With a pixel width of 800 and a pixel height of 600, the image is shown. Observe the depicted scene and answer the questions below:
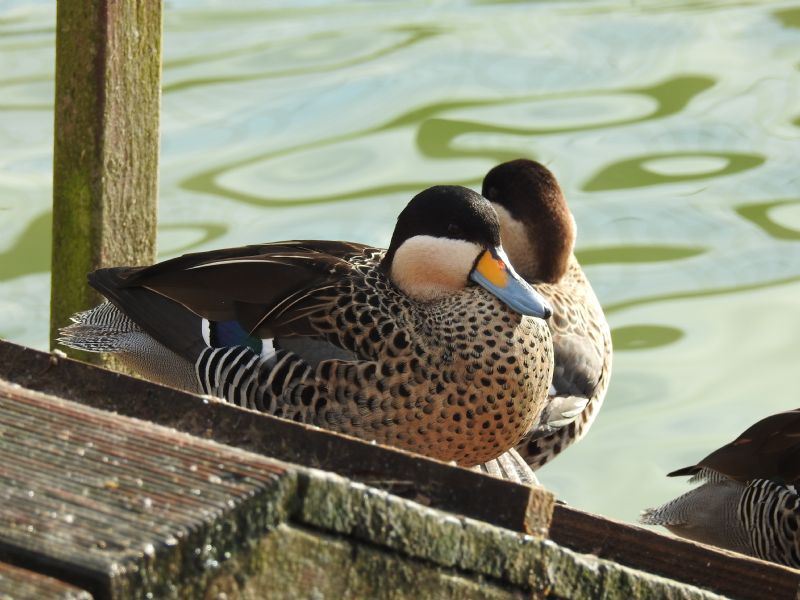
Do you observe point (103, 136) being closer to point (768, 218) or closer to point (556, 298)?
point (556, 298)

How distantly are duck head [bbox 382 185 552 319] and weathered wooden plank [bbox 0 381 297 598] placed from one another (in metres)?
2.13

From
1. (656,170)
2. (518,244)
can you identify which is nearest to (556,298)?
(518,244)

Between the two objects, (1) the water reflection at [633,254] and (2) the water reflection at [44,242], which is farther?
(1) the water reflection at [633,254]

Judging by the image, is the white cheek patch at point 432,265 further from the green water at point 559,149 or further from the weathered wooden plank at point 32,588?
the green water at point 559,149

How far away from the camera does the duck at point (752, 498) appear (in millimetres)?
4359

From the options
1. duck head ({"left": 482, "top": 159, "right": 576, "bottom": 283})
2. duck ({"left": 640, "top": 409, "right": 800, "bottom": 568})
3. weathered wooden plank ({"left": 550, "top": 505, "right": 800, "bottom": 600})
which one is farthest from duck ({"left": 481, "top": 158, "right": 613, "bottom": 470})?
weathered wooden plank ({"left": 550, "top": 505, "right": 800, "bottom": 600})

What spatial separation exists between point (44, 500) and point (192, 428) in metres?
0.54

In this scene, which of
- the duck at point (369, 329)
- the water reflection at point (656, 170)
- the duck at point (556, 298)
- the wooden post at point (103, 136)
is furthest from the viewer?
the water reflection at point (656, 170)

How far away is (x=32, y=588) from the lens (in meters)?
1.43

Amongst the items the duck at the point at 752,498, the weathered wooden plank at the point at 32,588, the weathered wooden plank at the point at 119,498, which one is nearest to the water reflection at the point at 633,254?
the duck at the point at 752,498

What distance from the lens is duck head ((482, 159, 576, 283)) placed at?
5.41 m

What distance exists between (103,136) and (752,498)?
2270 millimetres

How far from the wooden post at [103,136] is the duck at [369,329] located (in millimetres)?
125

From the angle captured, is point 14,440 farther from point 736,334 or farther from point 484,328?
point 736,334
